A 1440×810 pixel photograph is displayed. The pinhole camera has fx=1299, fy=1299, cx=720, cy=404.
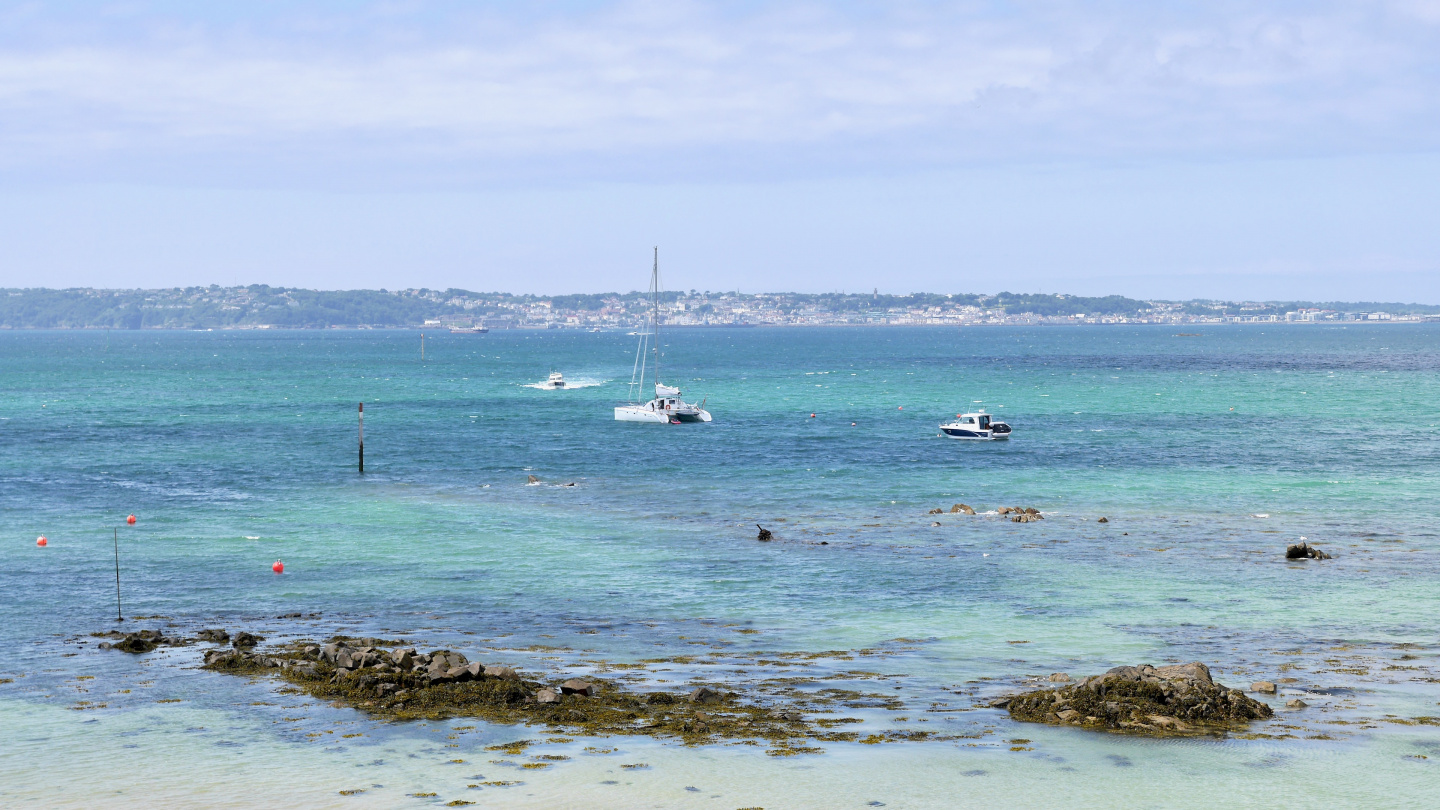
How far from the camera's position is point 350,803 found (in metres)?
21.7

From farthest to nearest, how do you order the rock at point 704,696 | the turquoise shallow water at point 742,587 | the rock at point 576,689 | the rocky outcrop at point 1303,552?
the rocky outcrop at point 1303,552 → the rock at point 576,689 → the rock at point 704,696 → the turquoise shallow water at point 742,587

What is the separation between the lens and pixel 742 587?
139ft

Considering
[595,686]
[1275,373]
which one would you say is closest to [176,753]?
[595,686]

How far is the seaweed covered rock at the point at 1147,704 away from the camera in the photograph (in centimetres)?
2548

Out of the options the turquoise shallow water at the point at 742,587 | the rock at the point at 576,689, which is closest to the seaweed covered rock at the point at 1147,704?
the turquoise shallow water at the point at 742,587

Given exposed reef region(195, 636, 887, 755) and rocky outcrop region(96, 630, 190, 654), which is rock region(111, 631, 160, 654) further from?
exposed reef region(195, 636, 887, 755)

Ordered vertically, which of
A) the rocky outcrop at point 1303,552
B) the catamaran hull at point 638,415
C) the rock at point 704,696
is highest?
the rock at point 704,696

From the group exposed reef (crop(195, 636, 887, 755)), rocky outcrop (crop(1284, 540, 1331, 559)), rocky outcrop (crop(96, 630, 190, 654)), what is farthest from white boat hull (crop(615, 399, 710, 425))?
exposed reef (crop(195, 636, 887, 755))

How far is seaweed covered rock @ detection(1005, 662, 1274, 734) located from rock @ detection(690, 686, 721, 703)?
20.1ft

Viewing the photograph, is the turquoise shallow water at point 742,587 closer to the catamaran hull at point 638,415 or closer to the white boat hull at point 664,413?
the catamaran hull at point 638,415

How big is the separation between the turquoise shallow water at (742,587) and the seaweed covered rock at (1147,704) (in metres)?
0.65

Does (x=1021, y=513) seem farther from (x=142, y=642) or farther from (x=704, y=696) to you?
(x=142, y=642)

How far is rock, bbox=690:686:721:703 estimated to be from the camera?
2731cm

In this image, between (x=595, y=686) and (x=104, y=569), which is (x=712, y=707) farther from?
(x=104, y=569)
